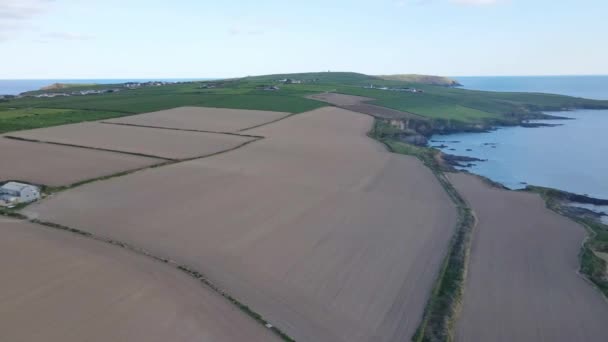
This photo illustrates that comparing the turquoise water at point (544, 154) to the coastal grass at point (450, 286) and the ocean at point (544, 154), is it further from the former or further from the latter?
the coastal grass at point (450, 286)

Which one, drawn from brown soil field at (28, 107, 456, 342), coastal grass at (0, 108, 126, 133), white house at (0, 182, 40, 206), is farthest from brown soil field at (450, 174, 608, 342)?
coastal grass at (0, 108, 126, 133)

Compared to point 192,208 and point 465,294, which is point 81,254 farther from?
point 465,294

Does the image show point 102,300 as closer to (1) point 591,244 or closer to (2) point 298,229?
(2) point 298,229

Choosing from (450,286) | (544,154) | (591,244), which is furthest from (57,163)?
(544,154)

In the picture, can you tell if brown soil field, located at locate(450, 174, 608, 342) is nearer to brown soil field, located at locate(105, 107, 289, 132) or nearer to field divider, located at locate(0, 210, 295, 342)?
field divider, located at locate(0, 210, 295, 342)

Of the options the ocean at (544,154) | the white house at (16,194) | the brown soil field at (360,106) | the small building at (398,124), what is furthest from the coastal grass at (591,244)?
the brown soil field at (360,106)

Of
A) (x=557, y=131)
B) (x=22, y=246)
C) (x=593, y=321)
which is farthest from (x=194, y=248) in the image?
(x=557, y=131)
